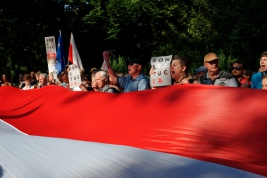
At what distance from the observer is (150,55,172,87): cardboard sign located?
467cm

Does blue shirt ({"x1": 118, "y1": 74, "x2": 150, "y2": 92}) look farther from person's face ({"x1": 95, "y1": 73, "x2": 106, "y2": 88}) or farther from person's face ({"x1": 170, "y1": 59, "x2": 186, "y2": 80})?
person's face ({"x1": 170, "y1": 59, "x2": 186, "y2": 80})

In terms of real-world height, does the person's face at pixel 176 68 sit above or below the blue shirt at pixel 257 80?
above

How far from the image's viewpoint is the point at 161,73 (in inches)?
184

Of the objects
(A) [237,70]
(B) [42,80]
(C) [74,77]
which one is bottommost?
(B) [42,80]

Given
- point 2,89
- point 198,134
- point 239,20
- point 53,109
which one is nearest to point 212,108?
point 198,134

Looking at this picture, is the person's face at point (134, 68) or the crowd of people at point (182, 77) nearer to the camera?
the crowd of people at point (182, 77)

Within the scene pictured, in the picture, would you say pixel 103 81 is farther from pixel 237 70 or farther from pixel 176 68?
pixel 237 70

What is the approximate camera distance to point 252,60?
57.1 feet

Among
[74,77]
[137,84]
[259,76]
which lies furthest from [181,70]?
[74,77]

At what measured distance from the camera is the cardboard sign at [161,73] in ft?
15.3

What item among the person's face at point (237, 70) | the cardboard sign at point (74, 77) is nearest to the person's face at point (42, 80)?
the cardboard sign at point (74, 77)

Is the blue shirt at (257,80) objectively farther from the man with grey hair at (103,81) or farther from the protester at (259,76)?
the man with grey hair at (103,81)

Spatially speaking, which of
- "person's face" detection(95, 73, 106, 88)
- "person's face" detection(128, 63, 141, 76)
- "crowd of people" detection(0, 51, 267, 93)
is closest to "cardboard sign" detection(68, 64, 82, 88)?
"crowd of people" detection(0, 51, 267, 93)

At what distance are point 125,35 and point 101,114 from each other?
22498 mm
